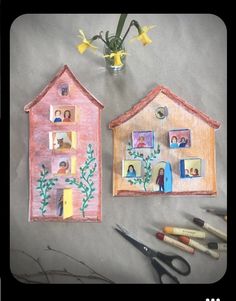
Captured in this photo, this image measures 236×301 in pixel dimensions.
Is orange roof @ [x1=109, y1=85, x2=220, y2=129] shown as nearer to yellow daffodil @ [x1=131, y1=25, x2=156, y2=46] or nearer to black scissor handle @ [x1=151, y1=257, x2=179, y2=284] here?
yellow daffodil @ [x1=131, y1=25, x2=156, y2=46]

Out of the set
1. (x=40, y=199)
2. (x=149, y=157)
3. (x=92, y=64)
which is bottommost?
(x=40, y=199)

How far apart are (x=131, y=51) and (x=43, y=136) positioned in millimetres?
367

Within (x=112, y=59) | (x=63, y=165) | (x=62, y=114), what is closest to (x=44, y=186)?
(x=63, y=165)

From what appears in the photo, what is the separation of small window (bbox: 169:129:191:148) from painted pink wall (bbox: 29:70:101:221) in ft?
0.70

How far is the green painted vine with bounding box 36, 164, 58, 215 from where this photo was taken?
38.4 inches

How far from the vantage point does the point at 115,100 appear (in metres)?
0.98

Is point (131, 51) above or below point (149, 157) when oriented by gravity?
above

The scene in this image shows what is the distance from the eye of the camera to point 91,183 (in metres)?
0.97

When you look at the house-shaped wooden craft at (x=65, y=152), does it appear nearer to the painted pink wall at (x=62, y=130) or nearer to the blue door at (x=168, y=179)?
the painted pink wall at (x=62, y=130)

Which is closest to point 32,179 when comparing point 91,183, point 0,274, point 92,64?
point 91,183

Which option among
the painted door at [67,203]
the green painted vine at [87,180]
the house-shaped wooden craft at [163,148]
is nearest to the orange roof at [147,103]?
the house-shaped wooden craft at [163,148]

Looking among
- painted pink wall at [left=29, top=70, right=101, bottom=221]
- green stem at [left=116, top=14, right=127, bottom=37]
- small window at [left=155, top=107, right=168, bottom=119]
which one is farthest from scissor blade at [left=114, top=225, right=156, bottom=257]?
green stem at [left=116, top=14, right=127, bottom=37]

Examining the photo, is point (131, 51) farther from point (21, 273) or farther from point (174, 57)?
point (21, 273)

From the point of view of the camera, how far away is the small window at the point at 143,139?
37.7 inches
